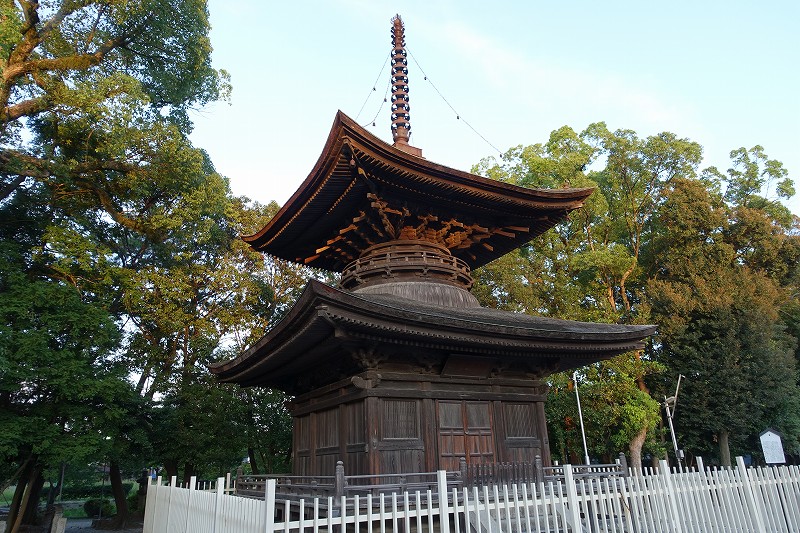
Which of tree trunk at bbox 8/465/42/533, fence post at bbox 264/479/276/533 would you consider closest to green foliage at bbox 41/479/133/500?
tree trunk at bbox 8/465/42/533

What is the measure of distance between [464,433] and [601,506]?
373cm

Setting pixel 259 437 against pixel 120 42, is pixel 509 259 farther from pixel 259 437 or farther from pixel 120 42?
pixel 120 42

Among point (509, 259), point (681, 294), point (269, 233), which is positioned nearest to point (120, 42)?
point (269, 233)

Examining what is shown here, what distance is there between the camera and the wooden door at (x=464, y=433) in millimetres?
10195

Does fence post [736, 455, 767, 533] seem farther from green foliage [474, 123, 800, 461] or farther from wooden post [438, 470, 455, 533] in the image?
green foliage [474, 123, 800, 461]

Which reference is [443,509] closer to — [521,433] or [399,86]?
[521,433]

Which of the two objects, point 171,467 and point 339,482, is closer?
point 339,482

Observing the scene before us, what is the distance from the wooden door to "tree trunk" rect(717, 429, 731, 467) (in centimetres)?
2260

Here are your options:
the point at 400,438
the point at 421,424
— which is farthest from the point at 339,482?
the point at 421,424

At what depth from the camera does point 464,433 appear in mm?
10539

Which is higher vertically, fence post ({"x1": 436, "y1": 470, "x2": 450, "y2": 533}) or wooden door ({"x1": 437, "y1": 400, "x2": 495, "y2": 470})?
wooden door ({"x1": 437, "y1": 400, "x2": 495, "y2": 470})

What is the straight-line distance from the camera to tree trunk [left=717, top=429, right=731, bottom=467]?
1049 inches

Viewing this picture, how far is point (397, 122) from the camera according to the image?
1465cm

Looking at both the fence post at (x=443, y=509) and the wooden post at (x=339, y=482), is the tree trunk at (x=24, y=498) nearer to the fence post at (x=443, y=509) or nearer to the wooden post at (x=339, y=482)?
the wooden post at (x=339, y=482)
